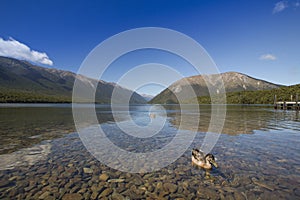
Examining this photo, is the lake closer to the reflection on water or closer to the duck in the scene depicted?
the duck

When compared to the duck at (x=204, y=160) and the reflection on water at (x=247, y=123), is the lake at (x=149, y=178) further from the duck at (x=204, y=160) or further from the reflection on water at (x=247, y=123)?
the reflection on water at (x=247, y=123)

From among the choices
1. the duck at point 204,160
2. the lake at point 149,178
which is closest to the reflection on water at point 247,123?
the lake at point 149,178

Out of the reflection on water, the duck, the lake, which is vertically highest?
the duck

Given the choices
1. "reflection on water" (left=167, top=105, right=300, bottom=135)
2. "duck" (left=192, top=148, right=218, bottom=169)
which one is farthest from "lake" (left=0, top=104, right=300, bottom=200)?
"reflection on water" (left=167, top=105, right=300, bottom=135)

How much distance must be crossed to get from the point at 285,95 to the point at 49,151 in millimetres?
180108

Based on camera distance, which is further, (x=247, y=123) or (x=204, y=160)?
(x=247, y=123)

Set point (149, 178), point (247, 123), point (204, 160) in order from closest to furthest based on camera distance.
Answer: point (149, 178) < point (204, 160) < point (247, 123)

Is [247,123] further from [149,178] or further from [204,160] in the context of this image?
[149,178]

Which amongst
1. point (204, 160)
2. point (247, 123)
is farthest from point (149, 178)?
point (247, 123)

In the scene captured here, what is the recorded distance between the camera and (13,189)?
659 cm

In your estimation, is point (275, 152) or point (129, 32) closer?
point (275, 152)

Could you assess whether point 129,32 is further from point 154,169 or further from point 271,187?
point 271,187

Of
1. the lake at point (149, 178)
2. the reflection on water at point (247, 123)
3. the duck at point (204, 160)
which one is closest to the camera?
the lake at point (149, 178)

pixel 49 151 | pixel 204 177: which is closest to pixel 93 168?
pixel 49 151
